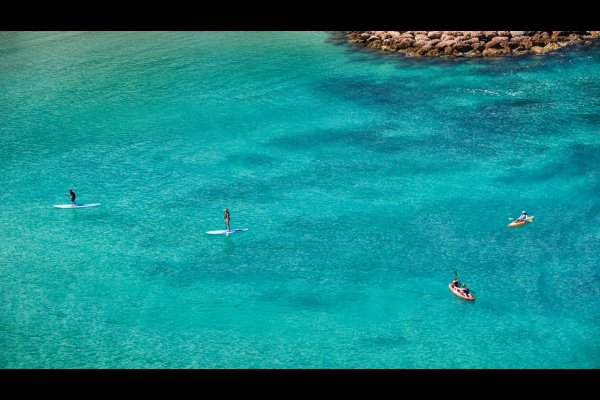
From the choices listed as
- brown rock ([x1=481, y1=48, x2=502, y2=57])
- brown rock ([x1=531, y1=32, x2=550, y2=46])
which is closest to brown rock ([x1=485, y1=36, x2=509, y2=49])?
brown rock ([x1=481, y1=48, x2=502, y2=57])

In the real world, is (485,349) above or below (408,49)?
below

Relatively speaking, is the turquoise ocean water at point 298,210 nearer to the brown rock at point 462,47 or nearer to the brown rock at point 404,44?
the brown rock at point 462,47

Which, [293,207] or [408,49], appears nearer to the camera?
[293,207]

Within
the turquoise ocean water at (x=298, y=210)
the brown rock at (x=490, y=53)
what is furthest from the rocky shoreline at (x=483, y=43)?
the turquoise ocean water at (x=298, y=210)

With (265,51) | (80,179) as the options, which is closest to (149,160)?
(80,179)

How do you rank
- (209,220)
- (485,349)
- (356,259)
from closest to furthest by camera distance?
(485,349) → (356,259) → (209,220)

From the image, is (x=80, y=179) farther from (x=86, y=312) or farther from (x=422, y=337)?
(x=422, y=337)

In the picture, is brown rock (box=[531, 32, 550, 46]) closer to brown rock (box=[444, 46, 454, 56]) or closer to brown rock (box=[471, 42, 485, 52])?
brown rock (box=[471, 42, 485, 52])
